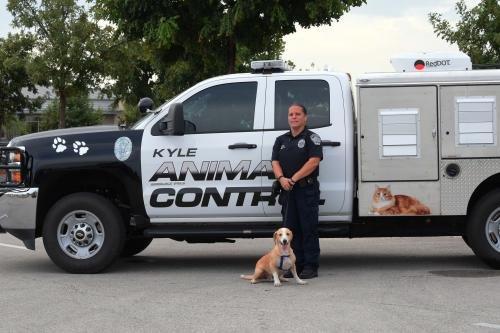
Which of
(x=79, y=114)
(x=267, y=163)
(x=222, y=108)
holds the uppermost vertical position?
(x=79, y=114)

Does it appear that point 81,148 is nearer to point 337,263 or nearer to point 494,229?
point 337,263

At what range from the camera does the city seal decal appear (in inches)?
325

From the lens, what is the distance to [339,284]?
768cm

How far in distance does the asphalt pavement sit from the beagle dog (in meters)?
0.12

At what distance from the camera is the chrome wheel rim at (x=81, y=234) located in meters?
8.40

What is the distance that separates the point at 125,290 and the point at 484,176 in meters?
3.87

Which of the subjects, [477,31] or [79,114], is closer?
[477,31]

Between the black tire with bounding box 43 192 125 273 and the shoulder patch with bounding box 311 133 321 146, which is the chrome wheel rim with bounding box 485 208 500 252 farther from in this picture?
the black tire with bounding box 43 192 125 273

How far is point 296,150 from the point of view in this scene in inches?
307

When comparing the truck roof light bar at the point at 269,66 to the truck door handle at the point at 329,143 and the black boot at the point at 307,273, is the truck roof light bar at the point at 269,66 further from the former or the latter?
the black boot at the point at 307,273

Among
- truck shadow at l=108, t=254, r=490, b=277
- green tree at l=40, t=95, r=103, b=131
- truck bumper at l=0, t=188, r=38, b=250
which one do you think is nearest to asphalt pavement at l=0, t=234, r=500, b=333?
truck shadow at l=108, t=254, r=490, b=277

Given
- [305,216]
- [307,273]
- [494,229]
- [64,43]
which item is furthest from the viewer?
[64,43]

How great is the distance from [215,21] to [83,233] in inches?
255

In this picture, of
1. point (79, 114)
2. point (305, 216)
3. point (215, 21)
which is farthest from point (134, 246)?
point (79, 114)
